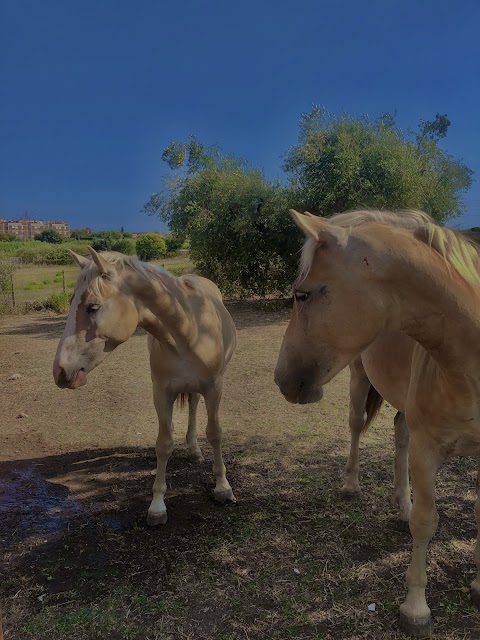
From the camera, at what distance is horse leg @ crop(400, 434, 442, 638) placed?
222 cm

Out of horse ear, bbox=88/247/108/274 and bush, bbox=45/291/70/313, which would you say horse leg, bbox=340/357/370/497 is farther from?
bush, bbox=45/291/70/313

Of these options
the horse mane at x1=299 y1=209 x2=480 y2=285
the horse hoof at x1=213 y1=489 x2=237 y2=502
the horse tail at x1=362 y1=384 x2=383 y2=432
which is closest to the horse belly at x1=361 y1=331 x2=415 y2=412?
the horse mane at x1=299 y1=209 x2=480 y2=285

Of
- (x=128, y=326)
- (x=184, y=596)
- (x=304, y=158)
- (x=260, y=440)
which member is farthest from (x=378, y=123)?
(x=184, y=596)

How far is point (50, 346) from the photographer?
9.68 metres

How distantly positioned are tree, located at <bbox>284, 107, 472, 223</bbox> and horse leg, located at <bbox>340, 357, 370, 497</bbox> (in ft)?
30.8

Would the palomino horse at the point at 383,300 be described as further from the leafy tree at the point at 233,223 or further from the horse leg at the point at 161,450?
the leafy tree at the point at 233,223

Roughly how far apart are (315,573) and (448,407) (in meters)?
1.46

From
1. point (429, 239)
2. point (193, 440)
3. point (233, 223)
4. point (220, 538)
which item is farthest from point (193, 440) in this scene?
point (233, 223)

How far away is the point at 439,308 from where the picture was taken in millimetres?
1771

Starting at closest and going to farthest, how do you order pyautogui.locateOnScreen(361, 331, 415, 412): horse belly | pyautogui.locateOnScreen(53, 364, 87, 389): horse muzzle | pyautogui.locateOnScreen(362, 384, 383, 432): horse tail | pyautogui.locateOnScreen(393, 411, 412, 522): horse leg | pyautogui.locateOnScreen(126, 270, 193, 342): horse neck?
1. pyautogui.locateOnScreen(361, 331, 415, 412): horse belly
2. pyautogui.locateOnScreen(53, 364, 87, 389): horse muzzle
3. pyautogui.locateOnScreen(126, 270, 193, 342): horse neck
4. pyautogui.locateOnScreen(393, 411, 412, 522): horse leg
5. pyautogui.locateOnScreen(362, 384, 383, 432): horse tail

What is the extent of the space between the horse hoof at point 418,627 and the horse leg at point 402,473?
3.20ft

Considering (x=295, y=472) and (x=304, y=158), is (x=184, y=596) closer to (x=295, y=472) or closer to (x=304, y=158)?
(x=295, y=472)

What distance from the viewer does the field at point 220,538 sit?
2.46 meters

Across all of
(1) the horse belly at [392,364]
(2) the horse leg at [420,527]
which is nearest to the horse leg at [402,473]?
(1) the horse belly at [392,364]
